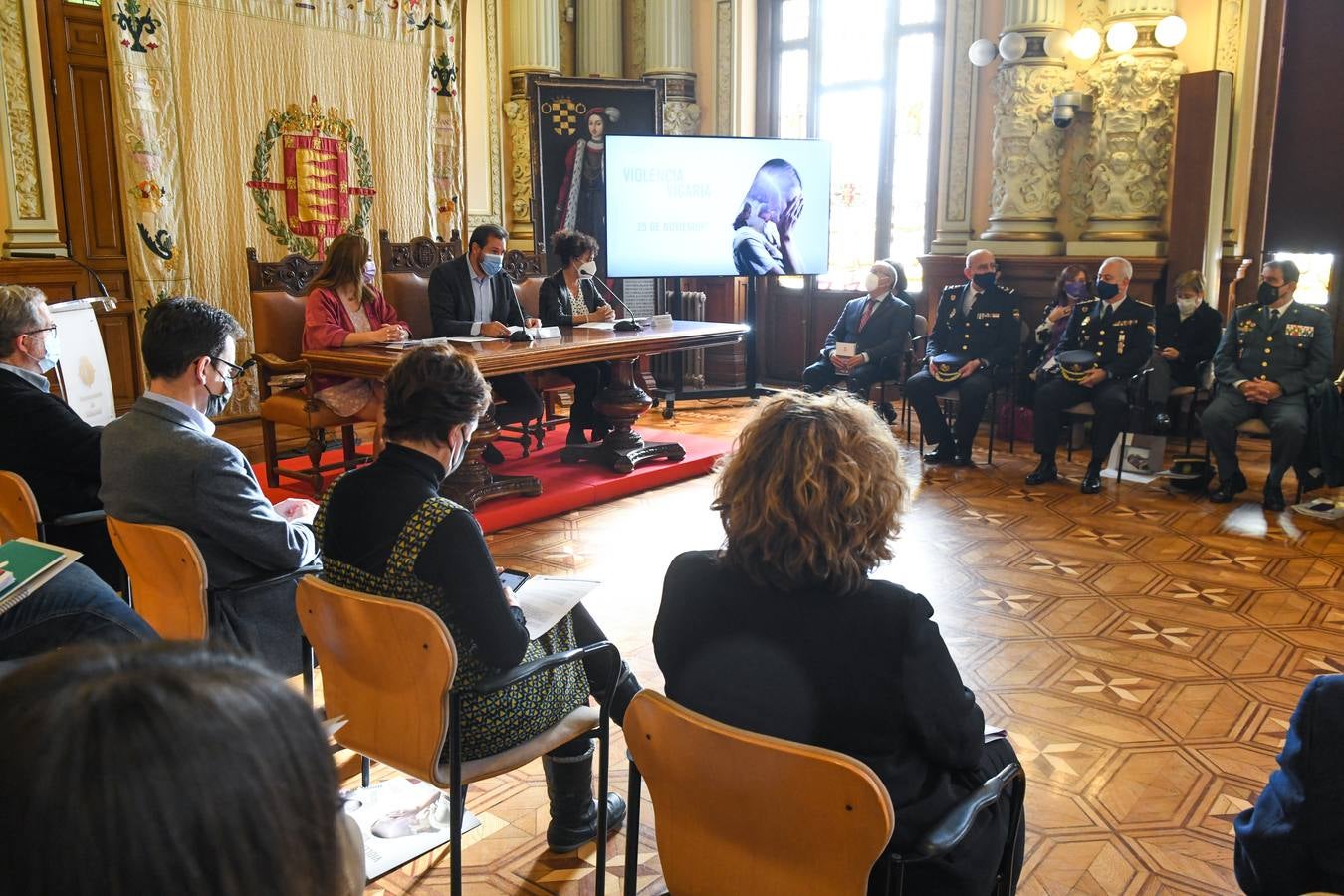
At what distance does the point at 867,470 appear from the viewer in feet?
5.44

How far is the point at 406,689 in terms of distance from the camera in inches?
76.1

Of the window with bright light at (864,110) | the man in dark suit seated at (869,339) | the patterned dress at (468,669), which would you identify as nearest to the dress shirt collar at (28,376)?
the patterned dress at (468,669)

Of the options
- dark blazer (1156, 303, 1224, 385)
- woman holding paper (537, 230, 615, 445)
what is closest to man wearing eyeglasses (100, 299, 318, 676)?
woman holding paper (537, 230, 615, 445)

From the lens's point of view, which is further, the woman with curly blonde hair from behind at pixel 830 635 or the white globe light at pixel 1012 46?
the white globe light at pixel 1012 46

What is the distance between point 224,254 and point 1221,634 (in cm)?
599

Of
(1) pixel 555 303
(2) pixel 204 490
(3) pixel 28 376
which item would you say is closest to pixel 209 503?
(2) pixel 204 490

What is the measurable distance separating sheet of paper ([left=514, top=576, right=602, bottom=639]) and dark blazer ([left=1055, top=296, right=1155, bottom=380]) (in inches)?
164

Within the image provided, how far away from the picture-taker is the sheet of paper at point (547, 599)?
2162mm

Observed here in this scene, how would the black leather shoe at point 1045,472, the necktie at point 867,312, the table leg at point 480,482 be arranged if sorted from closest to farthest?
the table leg at point 480,482 → the black leather shoe at point 1045,472 → the necktie at point 867,312

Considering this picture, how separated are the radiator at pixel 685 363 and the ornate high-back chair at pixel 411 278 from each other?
240 cm

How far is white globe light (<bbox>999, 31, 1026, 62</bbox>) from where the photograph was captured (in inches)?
257

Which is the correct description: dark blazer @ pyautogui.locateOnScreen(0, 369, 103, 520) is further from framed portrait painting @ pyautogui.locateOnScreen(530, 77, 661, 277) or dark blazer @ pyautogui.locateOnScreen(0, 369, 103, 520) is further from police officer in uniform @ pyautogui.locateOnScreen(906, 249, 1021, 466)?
framed portrait painting @ pyautogui.locateOnScreen(530, 77, 661, 277)

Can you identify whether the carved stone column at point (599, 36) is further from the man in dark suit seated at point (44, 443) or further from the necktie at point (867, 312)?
the man in dark suit seated at point (44, 443)

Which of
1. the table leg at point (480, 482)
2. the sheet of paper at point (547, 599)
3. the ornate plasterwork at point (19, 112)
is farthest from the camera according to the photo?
the ornate plasterwork at point (19, 112)
